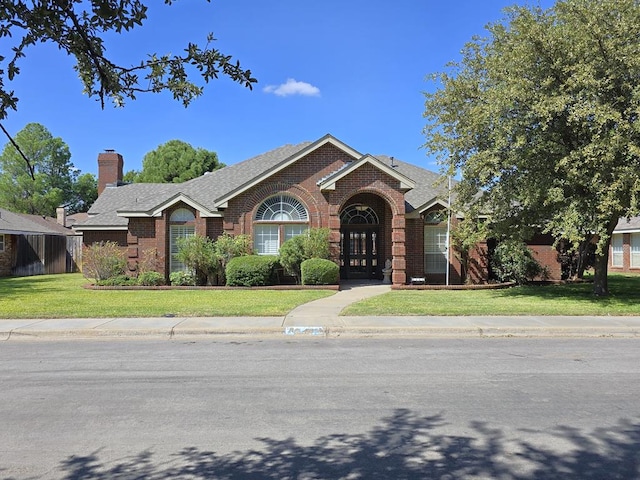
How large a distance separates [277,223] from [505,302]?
9.19m

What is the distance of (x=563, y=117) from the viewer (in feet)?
45.9

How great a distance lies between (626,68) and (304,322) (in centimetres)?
1061

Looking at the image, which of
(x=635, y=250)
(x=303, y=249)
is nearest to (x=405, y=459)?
(x=303, y=249)

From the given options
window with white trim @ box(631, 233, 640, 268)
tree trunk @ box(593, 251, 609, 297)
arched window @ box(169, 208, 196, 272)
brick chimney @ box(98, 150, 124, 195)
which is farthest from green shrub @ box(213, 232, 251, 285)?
window with white trim @ box(631, 233, 640, 268)

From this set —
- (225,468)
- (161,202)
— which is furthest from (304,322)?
(161,202)

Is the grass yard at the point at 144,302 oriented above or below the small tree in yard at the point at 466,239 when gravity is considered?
below

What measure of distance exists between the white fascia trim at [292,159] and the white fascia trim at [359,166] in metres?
1.15

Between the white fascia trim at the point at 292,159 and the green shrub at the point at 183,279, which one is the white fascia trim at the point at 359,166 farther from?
the green shrub at the point at 183,279

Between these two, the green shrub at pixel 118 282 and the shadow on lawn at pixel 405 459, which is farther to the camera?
the green shrub at pixel 118 282

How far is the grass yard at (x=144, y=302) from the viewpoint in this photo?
1190cm

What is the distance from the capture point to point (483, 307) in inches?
514

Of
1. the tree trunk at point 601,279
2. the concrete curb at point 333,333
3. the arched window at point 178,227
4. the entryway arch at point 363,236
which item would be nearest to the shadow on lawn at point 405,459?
the concrete curb at point 333,333

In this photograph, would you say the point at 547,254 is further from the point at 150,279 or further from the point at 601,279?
the point at 150,279

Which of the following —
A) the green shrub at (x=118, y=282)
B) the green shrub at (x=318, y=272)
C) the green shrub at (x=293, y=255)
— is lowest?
the green shrub at (x=118, y=282)
